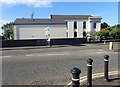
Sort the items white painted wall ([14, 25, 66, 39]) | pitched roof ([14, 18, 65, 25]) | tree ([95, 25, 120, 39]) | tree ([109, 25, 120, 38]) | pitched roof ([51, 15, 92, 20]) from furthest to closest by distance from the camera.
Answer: pitched roof ([51, 15, 92, 20]) < pitched roof ([14, 18, 65, 25]) < white painted wall ([14, 25, 66, 39]) < tree ([95, 25, 120, 39]) < tree ([109, 25, 120, 38])

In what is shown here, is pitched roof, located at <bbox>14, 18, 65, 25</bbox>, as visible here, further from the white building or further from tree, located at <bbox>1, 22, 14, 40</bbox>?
tree, located at <bbox>1, 22, 14, 40</bbox>

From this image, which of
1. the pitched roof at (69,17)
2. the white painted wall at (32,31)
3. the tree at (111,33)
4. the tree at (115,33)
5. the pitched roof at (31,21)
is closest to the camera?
the tree at (115,33)

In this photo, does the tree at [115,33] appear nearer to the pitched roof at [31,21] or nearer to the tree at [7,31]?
the pitched roof at [31,21]

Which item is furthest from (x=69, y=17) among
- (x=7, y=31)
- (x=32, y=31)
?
(x=7, y=31)

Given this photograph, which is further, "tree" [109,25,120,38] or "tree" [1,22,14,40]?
"tree" [1,22,14,40]

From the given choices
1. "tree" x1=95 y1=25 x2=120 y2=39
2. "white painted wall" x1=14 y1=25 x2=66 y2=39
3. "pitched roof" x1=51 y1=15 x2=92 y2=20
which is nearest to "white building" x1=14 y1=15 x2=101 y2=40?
"white painted wall" x1=14 y1=25 x2=66 y2=39

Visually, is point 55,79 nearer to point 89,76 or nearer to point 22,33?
point 89,76

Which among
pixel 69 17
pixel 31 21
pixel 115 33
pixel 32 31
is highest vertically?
pixel 69 17

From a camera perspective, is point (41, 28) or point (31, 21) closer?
point (41, 28)

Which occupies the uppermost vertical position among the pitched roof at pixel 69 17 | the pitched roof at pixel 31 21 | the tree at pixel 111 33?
the pitched roof at pixel 69 17

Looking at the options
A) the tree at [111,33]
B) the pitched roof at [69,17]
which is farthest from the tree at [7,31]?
the tree at [111,33]

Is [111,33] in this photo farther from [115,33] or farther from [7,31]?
[7,31]

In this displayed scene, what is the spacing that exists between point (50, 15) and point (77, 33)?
11198 millimetres

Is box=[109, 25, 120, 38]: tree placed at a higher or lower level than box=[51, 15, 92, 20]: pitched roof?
lower
